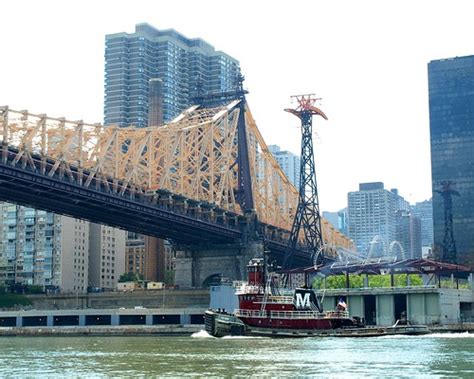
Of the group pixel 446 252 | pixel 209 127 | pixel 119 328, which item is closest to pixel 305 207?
pixel 209 127

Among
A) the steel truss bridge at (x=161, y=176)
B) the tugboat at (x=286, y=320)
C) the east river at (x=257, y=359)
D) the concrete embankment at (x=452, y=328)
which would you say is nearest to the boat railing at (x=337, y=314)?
the tugboat at (x=286, y=320)

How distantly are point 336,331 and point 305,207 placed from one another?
194ft

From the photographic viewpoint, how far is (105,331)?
117m

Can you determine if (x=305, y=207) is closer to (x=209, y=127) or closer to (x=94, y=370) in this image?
(x=209, y=127)

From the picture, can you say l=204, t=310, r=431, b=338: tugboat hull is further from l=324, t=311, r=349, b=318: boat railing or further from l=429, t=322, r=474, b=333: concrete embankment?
l=429, t=322, r=474, b=333: concrete embankment

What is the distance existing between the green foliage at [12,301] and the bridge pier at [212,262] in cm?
2619

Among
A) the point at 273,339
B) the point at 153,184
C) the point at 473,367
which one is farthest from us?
the point at 153,184

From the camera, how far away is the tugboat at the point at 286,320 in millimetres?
88250

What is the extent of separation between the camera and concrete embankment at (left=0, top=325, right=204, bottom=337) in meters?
112

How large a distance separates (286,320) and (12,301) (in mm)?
82660

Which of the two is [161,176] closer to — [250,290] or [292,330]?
[250,290]

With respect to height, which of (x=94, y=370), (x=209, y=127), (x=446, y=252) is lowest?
(x=94, y=370)

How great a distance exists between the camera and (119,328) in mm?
118500

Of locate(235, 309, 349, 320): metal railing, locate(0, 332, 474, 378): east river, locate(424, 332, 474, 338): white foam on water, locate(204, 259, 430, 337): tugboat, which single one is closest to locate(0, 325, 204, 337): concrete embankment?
locate(204, 259, 430, 337): tugboat
